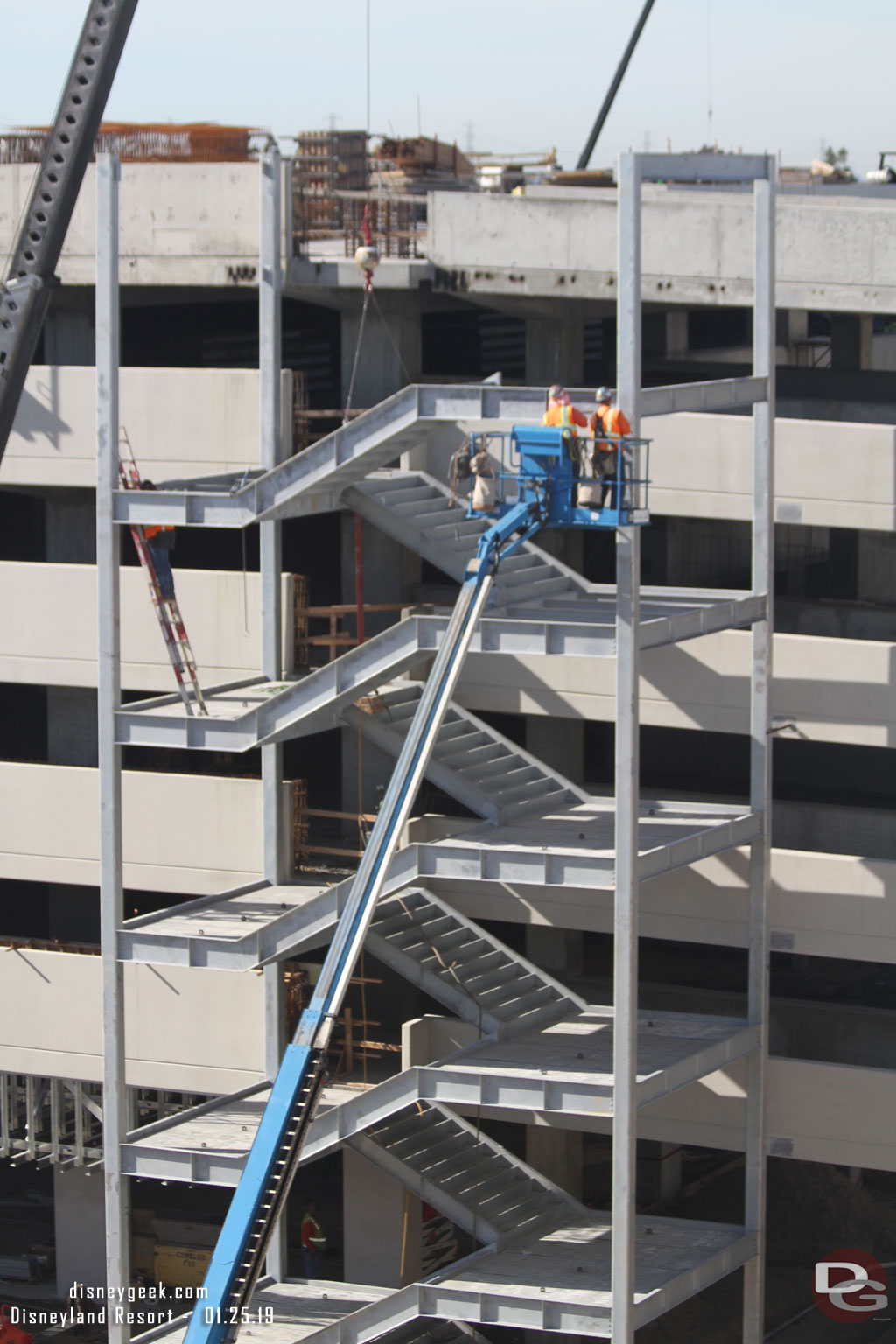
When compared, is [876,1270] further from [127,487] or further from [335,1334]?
[127,487]

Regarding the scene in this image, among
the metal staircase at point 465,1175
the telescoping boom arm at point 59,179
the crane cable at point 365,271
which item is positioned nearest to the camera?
the telescoping boom arm at point 59,179

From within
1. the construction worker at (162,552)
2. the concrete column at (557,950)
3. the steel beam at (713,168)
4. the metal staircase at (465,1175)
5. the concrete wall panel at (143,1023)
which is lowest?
the metal staircase at (465,1175)

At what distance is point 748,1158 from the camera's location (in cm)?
2338

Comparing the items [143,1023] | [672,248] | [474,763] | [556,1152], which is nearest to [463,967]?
[474,763]

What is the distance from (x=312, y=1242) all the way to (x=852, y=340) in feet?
54.3

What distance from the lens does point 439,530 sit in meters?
23.9

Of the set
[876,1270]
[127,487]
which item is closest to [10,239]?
[127,487]

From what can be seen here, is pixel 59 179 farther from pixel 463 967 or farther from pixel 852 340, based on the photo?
pixel 852 340

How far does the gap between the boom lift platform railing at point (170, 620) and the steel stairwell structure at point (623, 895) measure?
39.4 inches

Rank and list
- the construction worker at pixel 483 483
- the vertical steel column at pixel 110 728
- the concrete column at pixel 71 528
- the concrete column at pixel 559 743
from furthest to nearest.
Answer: the concrete column at pixel 71 528, the concrete column at pixel 559 743, the vertical steel column at pixel 110 728, the construction worker at pixel 483 483

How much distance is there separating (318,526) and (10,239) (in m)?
7.11

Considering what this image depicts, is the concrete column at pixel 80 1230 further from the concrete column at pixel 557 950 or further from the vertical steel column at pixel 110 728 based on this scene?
the concrete column at pixel 557 950

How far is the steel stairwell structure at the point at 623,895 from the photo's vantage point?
64.0ft

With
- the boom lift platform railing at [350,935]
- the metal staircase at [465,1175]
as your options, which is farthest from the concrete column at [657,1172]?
the boom lift platform railing at [350,935]
